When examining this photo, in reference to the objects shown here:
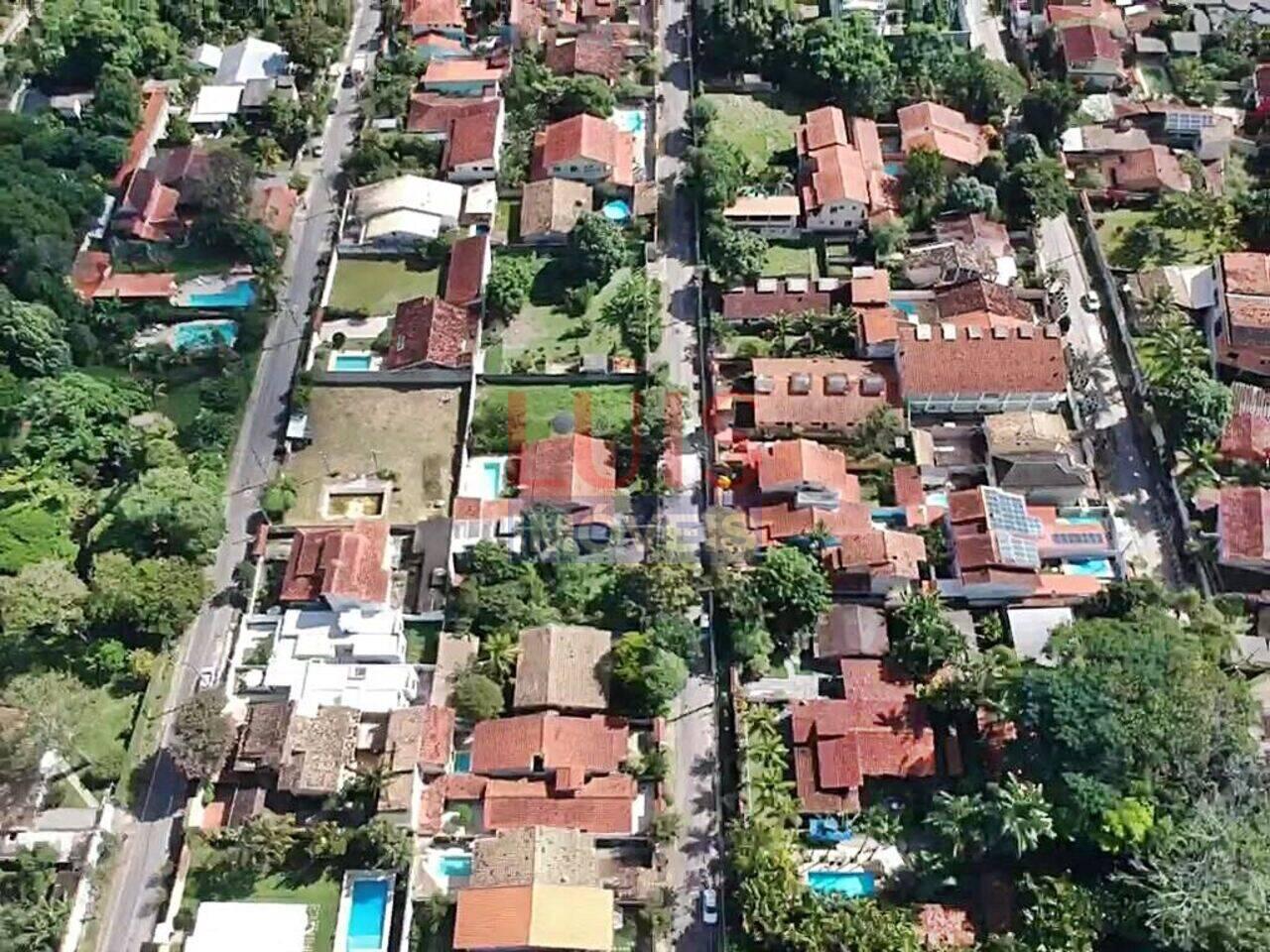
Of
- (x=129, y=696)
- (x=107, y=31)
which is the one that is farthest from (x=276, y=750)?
(x=107, y=31)

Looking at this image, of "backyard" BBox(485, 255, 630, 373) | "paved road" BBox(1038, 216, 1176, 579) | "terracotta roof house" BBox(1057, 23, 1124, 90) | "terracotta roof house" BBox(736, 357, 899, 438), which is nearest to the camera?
"paved road" BBox(1038, 216, 1176, 579)

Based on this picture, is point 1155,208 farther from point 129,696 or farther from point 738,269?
point 129,696

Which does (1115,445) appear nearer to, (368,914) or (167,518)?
(368,914)

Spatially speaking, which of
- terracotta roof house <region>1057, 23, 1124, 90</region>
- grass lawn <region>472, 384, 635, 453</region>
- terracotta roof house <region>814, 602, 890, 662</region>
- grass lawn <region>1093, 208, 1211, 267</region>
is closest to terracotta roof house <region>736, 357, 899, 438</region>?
grass lawn <region>472, 384, 635, 453</region>

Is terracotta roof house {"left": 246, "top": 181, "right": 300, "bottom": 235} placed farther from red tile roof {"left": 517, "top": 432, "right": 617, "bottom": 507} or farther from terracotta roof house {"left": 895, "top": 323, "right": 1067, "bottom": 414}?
terracotta roof house {"left": 895, "top": 323, "right": 1067, "bottom": 414}

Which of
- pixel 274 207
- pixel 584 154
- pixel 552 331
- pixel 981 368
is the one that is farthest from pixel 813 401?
pixel 274 207

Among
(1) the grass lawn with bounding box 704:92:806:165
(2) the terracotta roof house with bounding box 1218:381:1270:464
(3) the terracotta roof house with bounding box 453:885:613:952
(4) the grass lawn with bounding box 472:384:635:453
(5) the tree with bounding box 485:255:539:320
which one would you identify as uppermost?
(1) the grass lawn with bounding box 704:92:806:165
